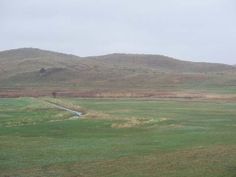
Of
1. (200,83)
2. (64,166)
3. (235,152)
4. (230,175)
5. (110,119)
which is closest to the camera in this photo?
(230,175)

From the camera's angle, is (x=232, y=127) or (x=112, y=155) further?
(x=232, y=127)

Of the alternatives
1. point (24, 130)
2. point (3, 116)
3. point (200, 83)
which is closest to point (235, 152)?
point (24, 130)

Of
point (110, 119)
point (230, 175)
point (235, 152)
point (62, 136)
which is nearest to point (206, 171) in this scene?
point (230, 175)

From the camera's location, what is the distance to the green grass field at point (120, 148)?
28.6 meters

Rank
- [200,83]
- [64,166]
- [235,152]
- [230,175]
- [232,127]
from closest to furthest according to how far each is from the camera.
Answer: [230,175], [64,166], [235,152], [232,127], [200,83]

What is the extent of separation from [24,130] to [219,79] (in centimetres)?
12423

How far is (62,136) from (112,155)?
1398cm

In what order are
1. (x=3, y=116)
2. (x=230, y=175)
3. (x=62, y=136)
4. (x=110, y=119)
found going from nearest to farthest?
(x=230, y=175) < (x=62, y=136) < (x=110, y=119) < (x=3, y=116)

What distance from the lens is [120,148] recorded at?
3734 cm

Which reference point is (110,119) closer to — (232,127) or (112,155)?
(232,127)

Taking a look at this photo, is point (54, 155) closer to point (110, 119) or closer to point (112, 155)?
point (112, 155)

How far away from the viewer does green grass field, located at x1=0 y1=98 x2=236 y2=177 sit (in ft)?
93.8

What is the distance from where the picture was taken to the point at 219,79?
168 metres

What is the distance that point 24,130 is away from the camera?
169 ft
